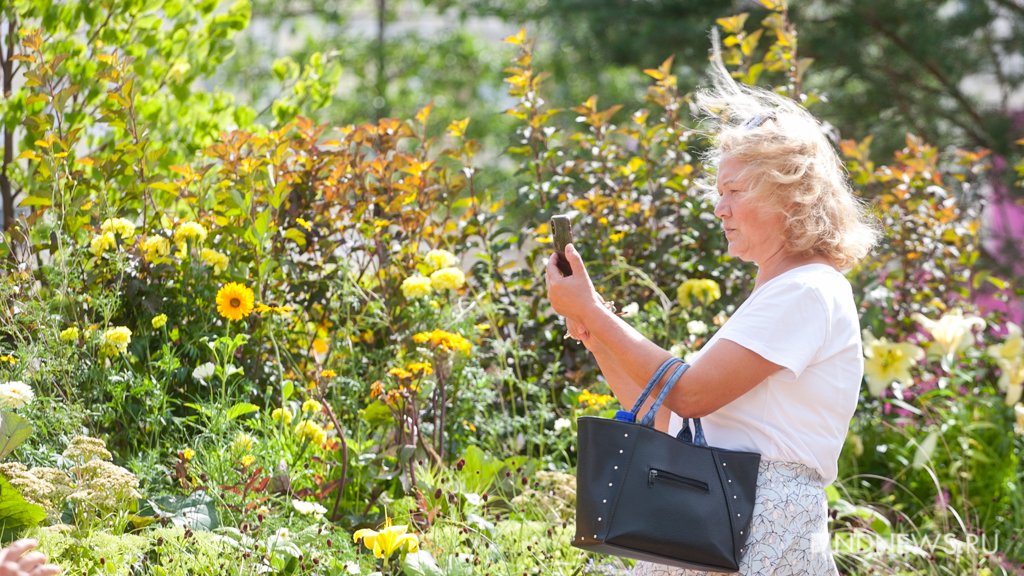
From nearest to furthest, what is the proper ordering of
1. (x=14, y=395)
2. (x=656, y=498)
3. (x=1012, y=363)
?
(x=656, y=498) < (x=14, y=395) < (x=1012, y=363)

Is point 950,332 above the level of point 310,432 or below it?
above

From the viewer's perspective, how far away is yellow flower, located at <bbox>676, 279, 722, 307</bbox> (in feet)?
12.0

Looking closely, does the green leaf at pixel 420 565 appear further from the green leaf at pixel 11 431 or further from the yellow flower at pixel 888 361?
the yellow flower at pixel 888 361

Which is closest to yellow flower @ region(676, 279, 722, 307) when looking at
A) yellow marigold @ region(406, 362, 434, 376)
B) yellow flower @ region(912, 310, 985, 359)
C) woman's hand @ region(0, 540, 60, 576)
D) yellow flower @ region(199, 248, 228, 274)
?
yellow flower @ region(912, 310, 985, 359)

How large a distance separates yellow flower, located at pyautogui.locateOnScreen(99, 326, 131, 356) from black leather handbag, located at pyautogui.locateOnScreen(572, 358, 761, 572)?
1.42 metres

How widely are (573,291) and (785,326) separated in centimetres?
37

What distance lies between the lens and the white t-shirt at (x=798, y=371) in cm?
186

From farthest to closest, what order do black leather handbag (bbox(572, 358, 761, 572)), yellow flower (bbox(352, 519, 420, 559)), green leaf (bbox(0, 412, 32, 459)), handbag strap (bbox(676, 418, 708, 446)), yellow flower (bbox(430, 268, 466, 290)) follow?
1. yellow flower (bbox(430, 268, 466, 290))
2. green leaf (bbox(0, 412, 32, 459))
3. yellow flower (bbox(352, 519, 420, 559))
4. handbag strap (bbox(676, 418, 708, 446))
5. black leather handbag (bbox(572, 358, 761, 572))

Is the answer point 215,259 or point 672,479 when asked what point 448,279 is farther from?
point 672,479

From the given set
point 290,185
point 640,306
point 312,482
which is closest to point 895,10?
point 640,306

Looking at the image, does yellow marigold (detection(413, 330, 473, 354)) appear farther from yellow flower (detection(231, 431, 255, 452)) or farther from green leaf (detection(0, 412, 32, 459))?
green leaf (detection(0, 412, 32, 459))

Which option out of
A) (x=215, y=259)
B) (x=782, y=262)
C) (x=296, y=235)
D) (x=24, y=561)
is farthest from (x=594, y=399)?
(x=24, y=561)

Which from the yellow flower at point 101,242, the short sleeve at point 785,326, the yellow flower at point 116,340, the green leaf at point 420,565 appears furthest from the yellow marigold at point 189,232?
the short sleeve at point 785,326

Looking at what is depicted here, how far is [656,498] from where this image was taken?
179 cm
